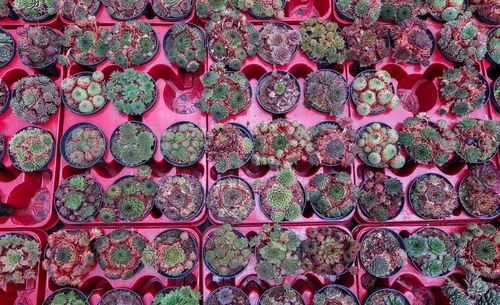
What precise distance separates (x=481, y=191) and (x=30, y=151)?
4.40 metres

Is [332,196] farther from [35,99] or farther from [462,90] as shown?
[35,99]

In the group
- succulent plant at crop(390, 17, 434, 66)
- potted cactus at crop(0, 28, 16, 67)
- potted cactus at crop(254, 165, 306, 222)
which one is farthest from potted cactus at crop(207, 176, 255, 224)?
Result: potted cactus at crop(0, 28, 16, 67)

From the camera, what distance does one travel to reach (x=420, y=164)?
153 inches

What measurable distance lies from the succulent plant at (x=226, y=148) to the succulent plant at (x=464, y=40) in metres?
2.38

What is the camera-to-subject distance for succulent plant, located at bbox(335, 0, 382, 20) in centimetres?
406

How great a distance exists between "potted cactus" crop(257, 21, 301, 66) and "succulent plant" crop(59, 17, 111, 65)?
5.29ft

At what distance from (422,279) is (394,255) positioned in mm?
448

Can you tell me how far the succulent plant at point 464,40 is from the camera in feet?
13.1

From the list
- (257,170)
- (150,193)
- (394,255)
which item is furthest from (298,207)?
(150,193)

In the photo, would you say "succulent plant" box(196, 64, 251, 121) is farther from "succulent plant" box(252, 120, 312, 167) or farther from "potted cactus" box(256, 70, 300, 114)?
"succulent plant" box(252, 120, 312, 167)

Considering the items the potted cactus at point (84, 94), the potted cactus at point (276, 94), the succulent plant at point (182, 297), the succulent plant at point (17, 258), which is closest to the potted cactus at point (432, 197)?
the potted cactus at point (276, 94)

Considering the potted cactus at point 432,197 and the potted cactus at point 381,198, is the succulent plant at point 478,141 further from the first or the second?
the potted cactus at point 381,198

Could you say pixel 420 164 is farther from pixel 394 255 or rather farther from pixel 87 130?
pixel 87 130

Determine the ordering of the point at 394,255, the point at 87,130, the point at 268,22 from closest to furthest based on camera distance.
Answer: the point at 394,255 → the point at 87,130 → the point at 268,22
